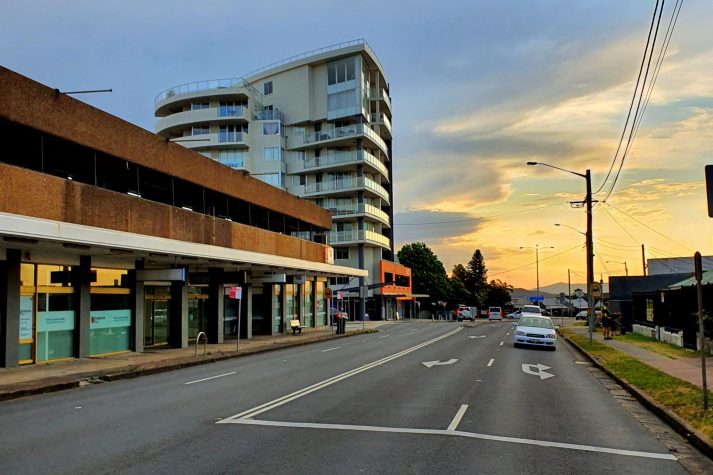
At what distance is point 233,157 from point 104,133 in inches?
2196

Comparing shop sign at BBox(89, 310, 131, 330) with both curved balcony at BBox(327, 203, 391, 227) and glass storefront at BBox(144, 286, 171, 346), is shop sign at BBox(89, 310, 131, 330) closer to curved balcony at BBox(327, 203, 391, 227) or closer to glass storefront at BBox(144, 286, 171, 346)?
glass storefront at BBox(144, 286, 171, 346)

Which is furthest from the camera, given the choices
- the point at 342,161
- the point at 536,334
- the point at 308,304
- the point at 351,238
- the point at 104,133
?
the point at 342,161

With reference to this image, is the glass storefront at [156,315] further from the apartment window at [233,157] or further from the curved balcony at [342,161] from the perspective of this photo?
the apartment window at [233,157]

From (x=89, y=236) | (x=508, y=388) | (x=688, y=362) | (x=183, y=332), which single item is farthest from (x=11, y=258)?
(x=688, y=362)

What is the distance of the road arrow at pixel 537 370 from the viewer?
15827 mm

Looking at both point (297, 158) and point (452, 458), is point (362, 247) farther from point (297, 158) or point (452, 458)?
point (452, 458)

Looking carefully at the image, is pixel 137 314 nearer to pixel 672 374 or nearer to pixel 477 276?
pixel 672 374

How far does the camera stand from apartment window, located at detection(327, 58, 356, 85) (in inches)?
2862

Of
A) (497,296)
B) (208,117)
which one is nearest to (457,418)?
(208,117)

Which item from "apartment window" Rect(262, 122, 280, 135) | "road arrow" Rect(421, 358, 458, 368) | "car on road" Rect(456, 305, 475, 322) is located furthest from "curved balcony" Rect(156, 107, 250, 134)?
"road arrow" Rect(421, 358, 458, 368)

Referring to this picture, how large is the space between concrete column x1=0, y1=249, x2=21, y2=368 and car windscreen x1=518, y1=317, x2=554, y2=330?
60.3ft

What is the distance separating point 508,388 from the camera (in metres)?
13.1

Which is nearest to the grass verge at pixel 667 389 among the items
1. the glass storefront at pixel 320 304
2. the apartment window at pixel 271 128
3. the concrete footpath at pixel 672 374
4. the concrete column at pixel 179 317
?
the concrete footpath at pixel 672 374

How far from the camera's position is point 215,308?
94.2ft
